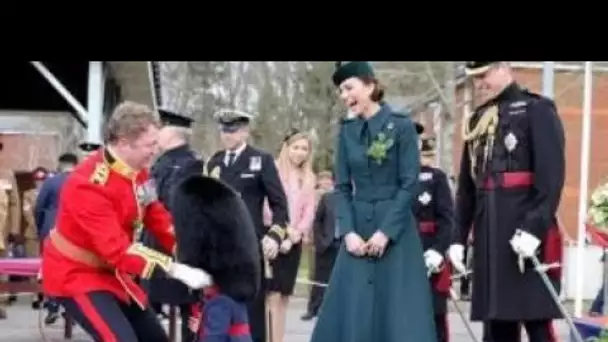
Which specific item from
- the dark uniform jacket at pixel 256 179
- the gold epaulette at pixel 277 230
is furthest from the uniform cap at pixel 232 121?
the gold epaulette at pixel 277 230

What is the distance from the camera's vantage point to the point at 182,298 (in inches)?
305

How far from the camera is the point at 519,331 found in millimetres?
5789

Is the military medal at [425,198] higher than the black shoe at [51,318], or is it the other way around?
the military medal at [425,198]

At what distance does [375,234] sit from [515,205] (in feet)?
2.10

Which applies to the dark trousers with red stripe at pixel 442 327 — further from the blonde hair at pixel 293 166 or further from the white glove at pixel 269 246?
the blonde hair at pixel 293 166

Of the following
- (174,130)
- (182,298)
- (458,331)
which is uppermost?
(174,130)

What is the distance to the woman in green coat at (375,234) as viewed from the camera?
5.60 m

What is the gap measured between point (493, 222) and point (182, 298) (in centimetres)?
274

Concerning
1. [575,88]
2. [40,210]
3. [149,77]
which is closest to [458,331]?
[40,210]

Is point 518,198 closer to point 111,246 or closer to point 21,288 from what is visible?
point 111,246

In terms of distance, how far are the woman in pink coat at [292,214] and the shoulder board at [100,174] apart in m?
3.34

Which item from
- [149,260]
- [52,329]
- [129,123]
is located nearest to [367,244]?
[149,260]
